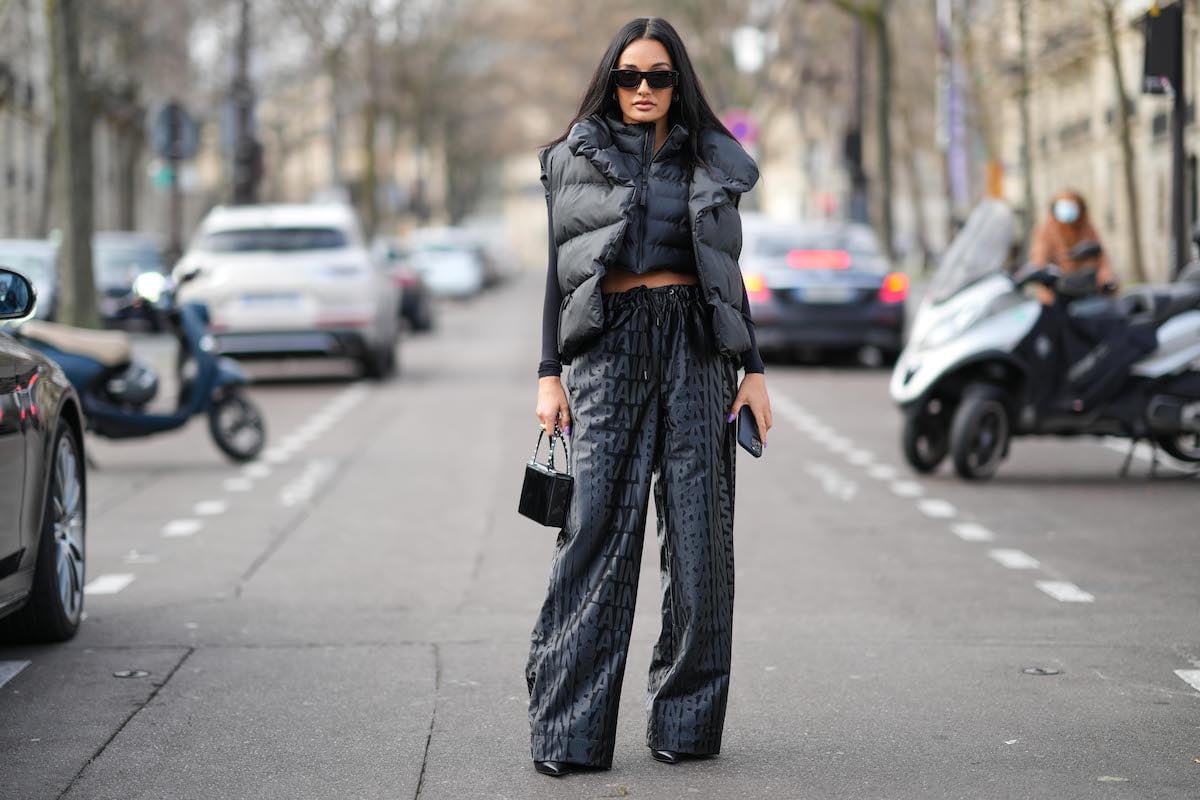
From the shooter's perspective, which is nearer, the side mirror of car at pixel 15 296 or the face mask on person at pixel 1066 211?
the side mirror of car at pixel 15 296

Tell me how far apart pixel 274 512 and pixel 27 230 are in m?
46.3

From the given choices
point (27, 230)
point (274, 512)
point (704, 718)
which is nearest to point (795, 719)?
point (704, 718)

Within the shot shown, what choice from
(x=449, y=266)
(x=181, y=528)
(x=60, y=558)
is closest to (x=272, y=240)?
(x=181, y=528)

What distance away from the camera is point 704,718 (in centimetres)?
546

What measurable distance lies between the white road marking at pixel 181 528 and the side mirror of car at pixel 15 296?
167 inches

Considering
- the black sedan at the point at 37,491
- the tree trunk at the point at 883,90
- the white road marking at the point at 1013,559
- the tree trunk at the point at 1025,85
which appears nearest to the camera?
the black sedan at the point at 37,491

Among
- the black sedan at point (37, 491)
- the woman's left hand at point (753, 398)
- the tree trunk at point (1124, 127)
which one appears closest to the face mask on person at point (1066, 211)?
the black sedan at point (37, 491)

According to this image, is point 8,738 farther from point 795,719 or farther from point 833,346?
point 833,346

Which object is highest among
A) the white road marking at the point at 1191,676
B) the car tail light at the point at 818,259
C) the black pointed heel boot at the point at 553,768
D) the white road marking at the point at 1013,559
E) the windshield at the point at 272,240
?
the windshield at the point at 272,240

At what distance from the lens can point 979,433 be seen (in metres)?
12.5

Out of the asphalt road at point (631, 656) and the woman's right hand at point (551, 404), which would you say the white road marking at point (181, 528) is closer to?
the asphalt road at point (631, 656)

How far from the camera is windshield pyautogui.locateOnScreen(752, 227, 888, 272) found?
23.3 m

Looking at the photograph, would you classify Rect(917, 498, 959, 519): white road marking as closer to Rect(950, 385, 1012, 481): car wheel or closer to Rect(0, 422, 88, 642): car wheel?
Rect(950, 385, 1012, 481): car wheel

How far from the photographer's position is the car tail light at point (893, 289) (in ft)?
75.2
